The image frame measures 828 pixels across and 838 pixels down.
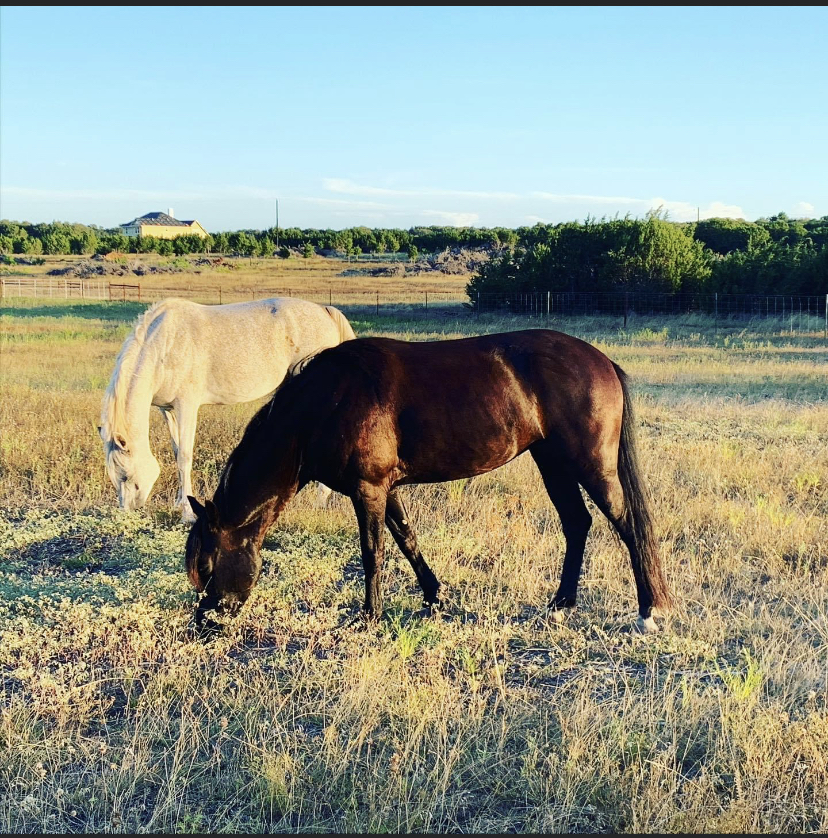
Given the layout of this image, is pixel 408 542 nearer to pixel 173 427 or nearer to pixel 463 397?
pixel 463 397

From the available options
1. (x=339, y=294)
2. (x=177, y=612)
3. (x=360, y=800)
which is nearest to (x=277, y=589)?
(x=177, y=612)

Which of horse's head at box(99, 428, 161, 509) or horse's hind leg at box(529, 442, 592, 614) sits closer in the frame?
horse's hind leg at box(529, 442, 592, 614)

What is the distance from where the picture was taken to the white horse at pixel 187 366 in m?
6.63

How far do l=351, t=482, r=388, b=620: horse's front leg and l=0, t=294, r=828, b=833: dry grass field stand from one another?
0.59ft

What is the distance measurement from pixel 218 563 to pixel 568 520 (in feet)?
7.07

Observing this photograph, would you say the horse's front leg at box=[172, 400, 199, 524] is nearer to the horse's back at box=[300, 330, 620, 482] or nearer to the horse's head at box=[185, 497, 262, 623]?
the horse's head at box=[185, 497, 262, 623]

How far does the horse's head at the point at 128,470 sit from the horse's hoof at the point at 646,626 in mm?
4044

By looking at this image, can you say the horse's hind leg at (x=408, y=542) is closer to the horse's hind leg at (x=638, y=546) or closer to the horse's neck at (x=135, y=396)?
the horse's hind leg at (x=638, y=546)

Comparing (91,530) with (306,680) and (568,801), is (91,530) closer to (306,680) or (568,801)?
(306,680)

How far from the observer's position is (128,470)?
659cm

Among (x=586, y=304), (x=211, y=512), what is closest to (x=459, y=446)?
(x=211, y=512)

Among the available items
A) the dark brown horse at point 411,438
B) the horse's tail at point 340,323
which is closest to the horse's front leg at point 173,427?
the horse's tail at point 340,323

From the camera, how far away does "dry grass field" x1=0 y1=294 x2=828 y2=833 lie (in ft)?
10.2

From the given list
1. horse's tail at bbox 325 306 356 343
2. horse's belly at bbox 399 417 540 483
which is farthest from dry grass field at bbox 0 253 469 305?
horse's belly at bbox 399 417 540 483
